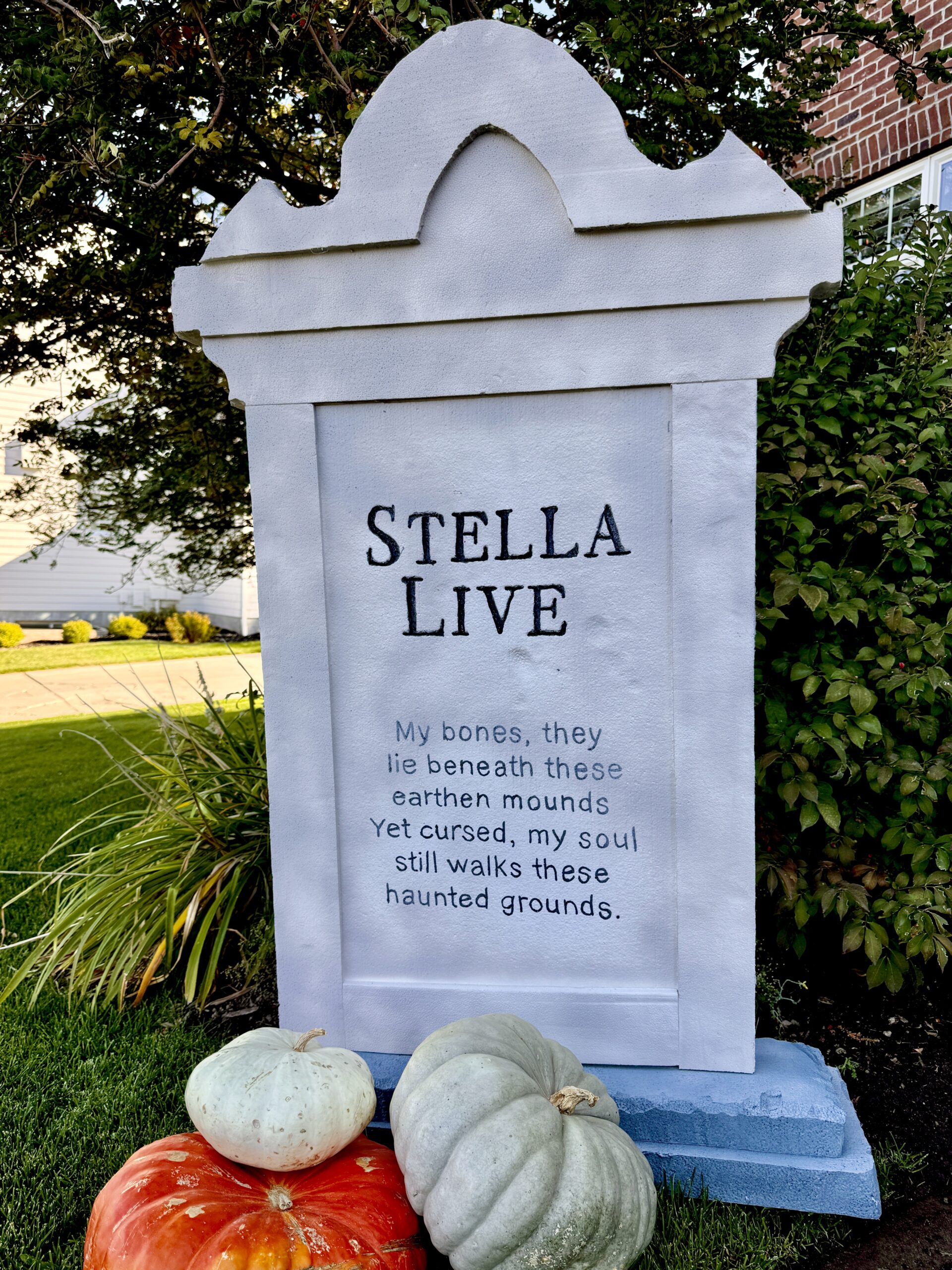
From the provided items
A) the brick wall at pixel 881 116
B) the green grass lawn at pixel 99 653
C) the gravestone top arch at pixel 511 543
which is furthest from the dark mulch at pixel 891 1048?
the green grass lawn at pixel 99 653

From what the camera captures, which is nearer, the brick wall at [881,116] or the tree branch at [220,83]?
the tree branch at [220,83]

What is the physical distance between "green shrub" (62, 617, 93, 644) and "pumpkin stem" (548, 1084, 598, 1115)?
670 inches

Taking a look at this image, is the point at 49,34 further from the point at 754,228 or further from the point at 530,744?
the point at 530,744

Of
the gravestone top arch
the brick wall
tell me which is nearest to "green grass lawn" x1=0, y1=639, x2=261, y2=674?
the brick wall

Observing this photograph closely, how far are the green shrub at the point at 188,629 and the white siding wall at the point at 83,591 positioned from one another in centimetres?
47

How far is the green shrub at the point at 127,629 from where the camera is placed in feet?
59.1

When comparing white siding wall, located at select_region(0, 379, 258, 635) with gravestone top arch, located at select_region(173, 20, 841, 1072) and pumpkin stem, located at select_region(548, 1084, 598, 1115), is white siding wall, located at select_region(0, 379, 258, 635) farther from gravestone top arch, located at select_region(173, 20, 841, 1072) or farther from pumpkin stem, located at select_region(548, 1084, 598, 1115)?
pumpkin stem, located at select_region(548, 1084, 598, 1115)

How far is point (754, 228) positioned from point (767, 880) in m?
2.01

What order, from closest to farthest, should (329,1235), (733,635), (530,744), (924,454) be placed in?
(329,1235) → (733,635) → (530,744) → (924,454)

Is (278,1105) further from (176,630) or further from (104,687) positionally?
(176,630)

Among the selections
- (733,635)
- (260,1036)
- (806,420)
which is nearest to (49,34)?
(806,420)

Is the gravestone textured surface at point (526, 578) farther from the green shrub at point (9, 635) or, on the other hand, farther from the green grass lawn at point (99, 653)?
the green shrub at point (9, 635)

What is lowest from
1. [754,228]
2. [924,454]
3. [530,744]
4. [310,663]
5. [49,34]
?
[530,744]

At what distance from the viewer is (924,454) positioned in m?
2.83
